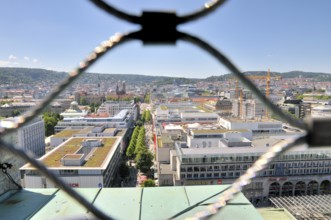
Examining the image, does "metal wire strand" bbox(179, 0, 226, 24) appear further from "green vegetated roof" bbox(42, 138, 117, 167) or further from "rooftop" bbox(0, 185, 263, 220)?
"green vegetated roof" bbox(42, 138, 117, 167)

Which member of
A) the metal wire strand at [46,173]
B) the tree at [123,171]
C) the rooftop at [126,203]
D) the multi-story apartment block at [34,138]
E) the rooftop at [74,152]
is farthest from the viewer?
the multi-story apartment block at [34,138]

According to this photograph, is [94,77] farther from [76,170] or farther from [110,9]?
[110,9]

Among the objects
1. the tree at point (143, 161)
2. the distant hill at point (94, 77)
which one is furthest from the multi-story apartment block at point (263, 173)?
the distant hill at point (94, 77)

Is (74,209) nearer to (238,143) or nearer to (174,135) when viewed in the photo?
(238,143)

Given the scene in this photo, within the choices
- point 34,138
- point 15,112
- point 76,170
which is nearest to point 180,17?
point 76,170

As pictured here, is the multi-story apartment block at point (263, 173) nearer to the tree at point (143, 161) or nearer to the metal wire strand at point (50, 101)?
the tree at point (143, 161)
